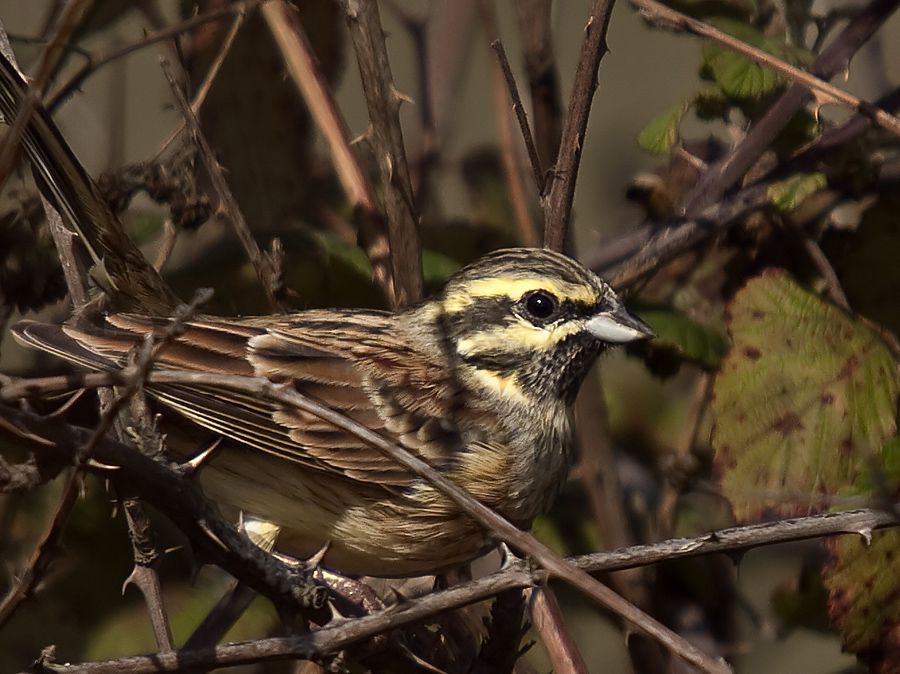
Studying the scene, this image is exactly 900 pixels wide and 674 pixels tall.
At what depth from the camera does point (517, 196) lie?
4.31 metres

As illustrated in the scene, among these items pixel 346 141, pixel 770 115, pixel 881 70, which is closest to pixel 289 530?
pixel 346 141

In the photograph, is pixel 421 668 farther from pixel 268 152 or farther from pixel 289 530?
pixel 268 152

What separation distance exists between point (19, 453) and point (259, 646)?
5.40 ft

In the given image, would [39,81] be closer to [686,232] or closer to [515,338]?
[515,338]

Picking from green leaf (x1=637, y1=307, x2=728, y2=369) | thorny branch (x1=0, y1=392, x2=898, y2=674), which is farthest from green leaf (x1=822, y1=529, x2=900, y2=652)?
thorny branch (x1=0, y1=392, x2=898, y2=674)

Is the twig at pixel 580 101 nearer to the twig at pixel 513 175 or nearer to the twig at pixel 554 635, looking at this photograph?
the twig at pixel 554 635

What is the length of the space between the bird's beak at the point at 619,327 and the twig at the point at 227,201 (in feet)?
2.32

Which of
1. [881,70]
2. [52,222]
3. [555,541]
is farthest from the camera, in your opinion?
[881,70]

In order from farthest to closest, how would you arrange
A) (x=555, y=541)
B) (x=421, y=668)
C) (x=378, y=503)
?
(x=555, y=541) → (x=378, y=503) → (x=421, y=668)

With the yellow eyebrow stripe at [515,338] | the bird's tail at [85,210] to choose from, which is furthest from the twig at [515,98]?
the bird's tail at [85,210]

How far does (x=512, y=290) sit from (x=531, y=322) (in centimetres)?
12

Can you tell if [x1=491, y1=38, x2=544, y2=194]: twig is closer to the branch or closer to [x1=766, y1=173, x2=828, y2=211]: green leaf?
[x1=766, y1=173, x2=828, y2=211]: green leaf

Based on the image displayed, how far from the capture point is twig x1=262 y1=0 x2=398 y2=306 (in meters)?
3.70

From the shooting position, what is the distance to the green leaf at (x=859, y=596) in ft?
10.0
